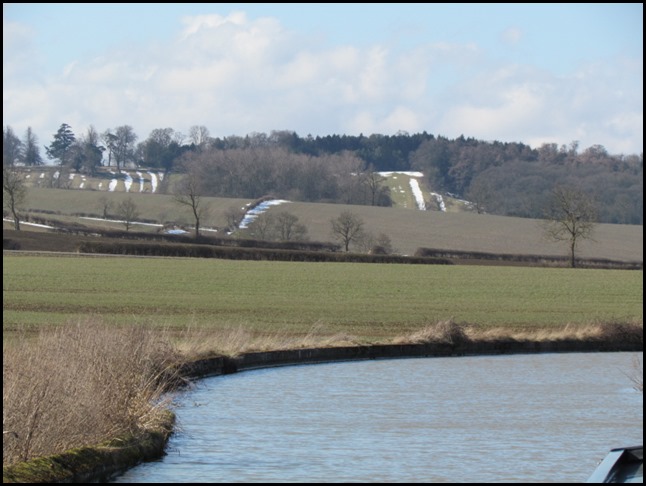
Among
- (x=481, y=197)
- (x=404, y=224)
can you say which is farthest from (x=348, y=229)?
(x=481, y=197)

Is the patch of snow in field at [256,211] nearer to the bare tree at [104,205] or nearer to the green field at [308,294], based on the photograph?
the bare tree at [104,205]

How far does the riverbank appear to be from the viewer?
10711mm

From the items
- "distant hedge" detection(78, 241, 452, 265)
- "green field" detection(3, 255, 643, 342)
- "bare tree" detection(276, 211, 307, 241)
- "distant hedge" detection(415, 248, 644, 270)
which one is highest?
"bare tree" detection(276, 211, 307, 241)

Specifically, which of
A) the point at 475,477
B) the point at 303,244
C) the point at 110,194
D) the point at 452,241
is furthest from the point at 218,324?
the point at 110,194

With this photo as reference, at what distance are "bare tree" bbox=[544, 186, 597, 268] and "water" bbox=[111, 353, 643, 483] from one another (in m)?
51.4

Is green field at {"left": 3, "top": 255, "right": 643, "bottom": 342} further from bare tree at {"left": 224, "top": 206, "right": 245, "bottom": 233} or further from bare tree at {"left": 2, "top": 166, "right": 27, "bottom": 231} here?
bare tree at {"left": 224, "top": 206, "right": 245, "bottom": 233}

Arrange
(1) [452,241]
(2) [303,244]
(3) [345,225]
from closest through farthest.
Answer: (2) [303,244], (3) [345,225], (1) [452,241]

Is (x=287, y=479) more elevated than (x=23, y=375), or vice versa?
(x=23, y=375)

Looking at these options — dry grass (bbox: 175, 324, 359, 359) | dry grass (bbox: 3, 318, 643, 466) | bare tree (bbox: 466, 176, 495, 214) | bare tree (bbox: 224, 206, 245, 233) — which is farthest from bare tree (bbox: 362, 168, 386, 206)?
dry grass (bbox: 3, 318, 643, 466)

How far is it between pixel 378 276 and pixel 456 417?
41788 millimetres

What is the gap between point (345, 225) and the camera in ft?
308

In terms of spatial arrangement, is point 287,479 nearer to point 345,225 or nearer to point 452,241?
point 345,225

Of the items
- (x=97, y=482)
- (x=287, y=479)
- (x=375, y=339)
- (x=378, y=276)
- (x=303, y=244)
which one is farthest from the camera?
(x=303, y=244)

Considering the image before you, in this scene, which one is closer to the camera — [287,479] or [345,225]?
[287,479]
